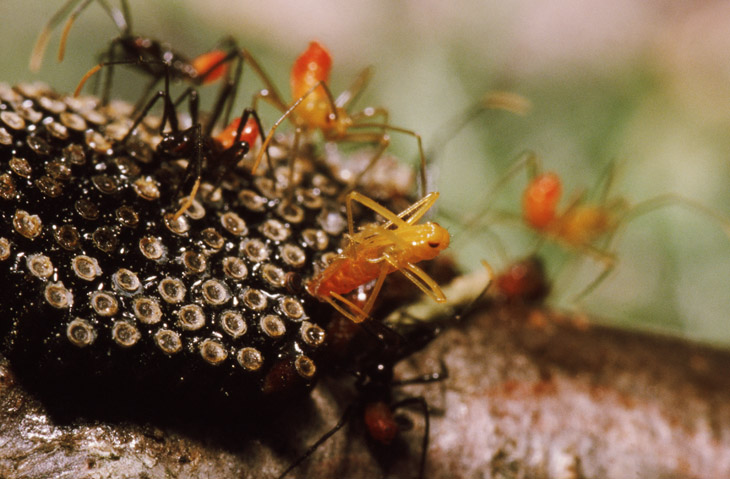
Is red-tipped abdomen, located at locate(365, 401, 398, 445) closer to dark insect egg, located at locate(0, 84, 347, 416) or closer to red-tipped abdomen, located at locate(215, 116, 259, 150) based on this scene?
dark insect egg, located at locate(0, 84, 347, 416)

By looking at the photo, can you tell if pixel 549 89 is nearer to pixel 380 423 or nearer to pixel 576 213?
pixel 576 213

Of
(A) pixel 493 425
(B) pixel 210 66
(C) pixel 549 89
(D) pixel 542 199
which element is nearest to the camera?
(A) pixel 493 425

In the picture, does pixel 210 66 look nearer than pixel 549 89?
Yes

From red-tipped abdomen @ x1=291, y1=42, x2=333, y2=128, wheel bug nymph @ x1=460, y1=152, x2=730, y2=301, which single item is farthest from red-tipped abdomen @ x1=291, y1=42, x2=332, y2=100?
wheel bug nymph @ x1=460, y1=152, x2=730, y2=301

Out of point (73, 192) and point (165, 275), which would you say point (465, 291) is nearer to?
point (165, 275)

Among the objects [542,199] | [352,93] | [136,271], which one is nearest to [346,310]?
[136,271]
